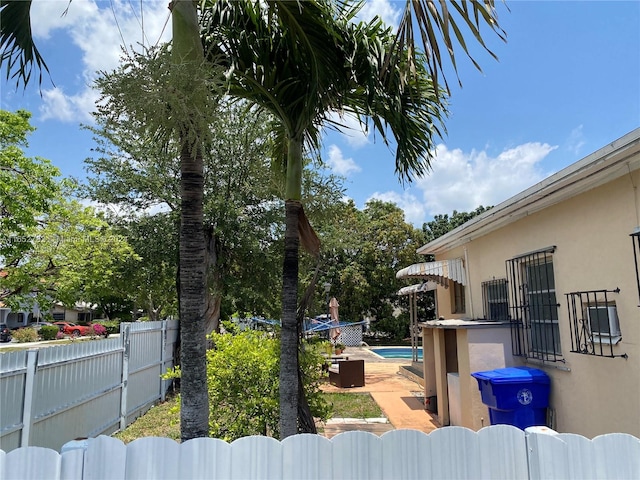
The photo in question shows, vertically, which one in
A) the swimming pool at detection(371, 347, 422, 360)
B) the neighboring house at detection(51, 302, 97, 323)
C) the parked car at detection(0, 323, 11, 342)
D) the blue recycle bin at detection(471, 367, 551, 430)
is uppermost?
the neighboring house at detection(51, 302, 97, 323)

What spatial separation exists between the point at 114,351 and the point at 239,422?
13.3 ft

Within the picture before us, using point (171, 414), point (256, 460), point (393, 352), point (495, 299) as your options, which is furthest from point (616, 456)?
point (393, 352)

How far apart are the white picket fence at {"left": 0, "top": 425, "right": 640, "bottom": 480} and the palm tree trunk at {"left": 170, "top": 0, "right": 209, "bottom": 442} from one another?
970 mm

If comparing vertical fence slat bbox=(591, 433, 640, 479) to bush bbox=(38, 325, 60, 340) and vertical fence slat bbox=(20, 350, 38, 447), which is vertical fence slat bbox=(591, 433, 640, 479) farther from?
bush bbox=(38, 325, 60, 340)

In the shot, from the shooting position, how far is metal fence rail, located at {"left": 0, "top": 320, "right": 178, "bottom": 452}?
5.23 metres

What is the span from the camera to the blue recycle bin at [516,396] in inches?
226

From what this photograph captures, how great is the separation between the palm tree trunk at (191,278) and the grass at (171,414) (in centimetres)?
454

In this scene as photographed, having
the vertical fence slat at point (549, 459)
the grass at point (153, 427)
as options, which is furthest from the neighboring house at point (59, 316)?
the vertical fence slat at point (549, 459)

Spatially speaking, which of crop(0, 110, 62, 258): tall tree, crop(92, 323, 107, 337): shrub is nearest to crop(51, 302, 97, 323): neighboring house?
crop(92, 323, 107, 337): shrub

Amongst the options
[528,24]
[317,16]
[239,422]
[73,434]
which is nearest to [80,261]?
[73,434]

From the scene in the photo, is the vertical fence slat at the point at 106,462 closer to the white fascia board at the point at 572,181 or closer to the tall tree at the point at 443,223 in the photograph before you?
the white fascia board at the point at 572,181

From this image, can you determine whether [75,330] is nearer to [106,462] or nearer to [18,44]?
[18,44]

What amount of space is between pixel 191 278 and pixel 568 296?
4.79 meters

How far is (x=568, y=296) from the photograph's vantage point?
18.6 ft
